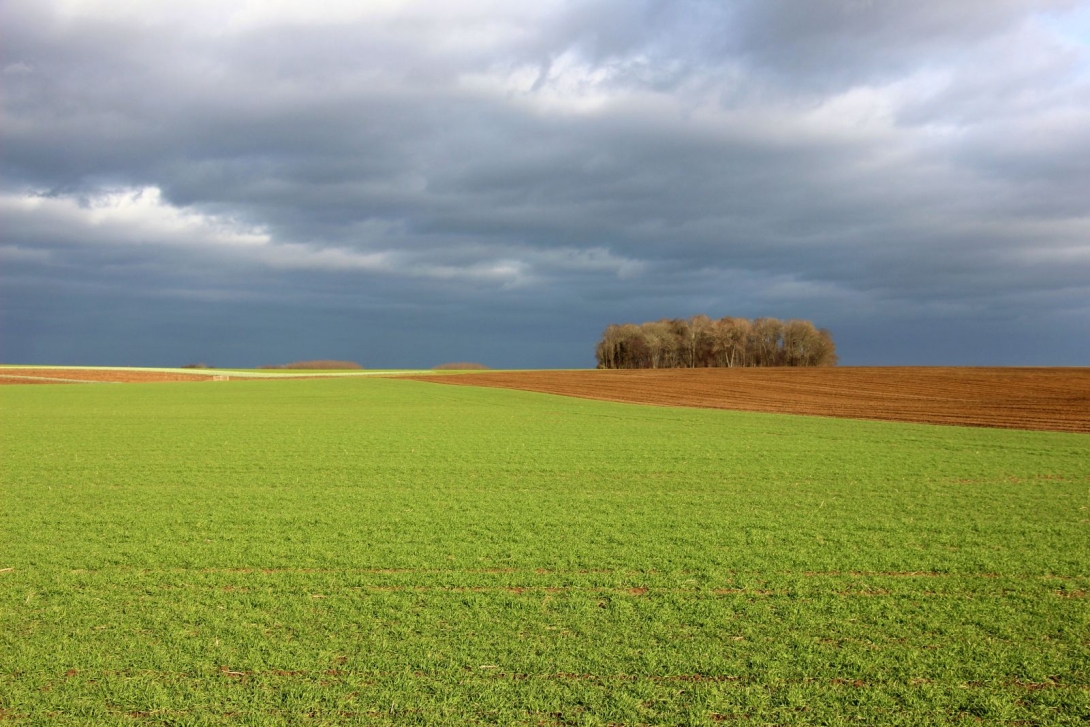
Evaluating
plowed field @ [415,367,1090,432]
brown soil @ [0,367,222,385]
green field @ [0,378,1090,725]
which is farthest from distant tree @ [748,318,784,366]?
green field @ [0,378,1090,725]

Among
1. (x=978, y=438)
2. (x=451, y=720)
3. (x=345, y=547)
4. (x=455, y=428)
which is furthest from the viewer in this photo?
(x=455, y=428)

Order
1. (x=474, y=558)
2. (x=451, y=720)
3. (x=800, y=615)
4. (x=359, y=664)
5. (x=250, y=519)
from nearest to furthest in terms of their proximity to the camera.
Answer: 1. (x=451, y=720)
2. (x=359, y=664)
3. (x=800, y=615)
4. (x=474, y=558)
5. (x=250, y=519)

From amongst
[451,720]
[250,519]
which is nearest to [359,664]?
[451,720]

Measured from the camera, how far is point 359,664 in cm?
501

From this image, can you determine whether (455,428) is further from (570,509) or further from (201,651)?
(201,651)

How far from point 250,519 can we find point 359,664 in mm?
5216

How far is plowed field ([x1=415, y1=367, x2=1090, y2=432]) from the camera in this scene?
2772 centimetres

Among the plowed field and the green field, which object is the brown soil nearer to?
the plowed field

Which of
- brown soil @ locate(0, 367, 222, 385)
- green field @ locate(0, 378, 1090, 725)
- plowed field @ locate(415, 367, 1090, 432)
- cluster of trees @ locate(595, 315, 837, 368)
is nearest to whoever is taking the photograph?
green field @ locate(0, 378, 1090, 725)

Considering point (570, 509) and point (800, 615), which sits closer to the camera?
point (800, 615)

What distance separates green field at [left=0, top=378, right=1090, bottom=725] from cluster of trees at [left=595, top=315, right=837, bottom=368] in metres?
75.6

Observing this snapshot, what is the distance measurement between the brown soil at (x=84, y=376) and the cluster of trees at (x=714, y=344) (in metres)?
52.3

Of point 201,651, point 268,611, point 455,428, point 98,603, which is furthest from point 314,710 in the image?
point 455,428

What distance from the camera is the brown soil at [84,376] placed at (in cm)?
6347
